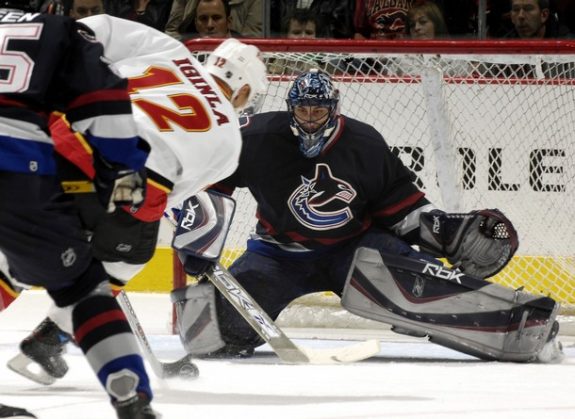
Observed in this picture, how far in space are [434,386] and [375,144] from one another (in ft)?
3.59

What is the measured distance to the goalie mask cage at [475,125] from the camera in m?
4.69

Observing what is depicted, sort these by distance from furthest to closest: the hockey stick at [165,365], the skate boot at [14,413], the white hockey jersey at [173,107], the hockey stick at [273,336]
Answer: the hockey stick at [273,336] → the hockey stick at [165,365] → the white hockey jersey at [173,107] → the skate boot at [14,413]

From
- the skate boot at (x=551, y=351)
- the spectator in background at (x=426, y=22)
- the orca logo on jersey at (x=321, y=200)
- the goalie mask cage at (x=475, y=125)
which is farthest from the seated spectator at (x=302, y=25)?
the skate boot at (x=551, y=351)

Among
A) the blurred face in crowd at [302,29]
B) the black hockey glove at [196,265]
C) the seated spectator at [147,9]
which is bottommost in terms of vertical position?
the black hockey glove at [196,265]

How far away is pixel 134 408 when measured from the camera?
2350 mm

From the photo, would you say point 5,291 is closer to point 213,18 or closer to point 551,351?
point 551,351

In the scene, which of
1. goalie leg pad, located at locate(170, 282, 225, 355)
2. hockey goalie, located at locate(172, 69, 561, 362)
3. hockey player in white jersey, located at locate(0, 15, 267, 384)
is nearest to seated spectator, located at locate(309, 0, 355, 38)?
hockey goalie, located at locate(172, 69, 561, 362)

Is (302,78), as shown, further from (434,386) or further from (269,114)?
(434,386)

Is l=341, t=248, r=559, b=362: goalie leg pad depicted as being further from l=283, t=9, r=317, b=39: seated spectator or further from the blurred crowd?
l=283, t=9, r=317, b=39: seated spectator

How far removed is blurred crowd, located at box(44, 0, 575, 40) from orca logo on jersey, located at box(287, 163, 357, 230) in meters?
1.55

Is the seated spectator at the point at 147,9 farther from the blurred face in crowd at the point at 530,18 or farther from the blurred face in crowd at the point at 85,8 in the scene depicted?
the blurred face in crowd at the point at 530,18

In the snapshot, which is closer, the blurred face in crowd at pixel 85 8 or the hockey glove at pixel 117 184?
the hockey glove at pixel 117 184

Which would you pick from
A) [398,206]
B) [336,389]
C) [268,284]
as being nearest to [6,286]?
[336,389]

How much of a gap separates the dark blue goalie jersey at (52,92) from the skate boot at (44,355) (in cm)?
93
